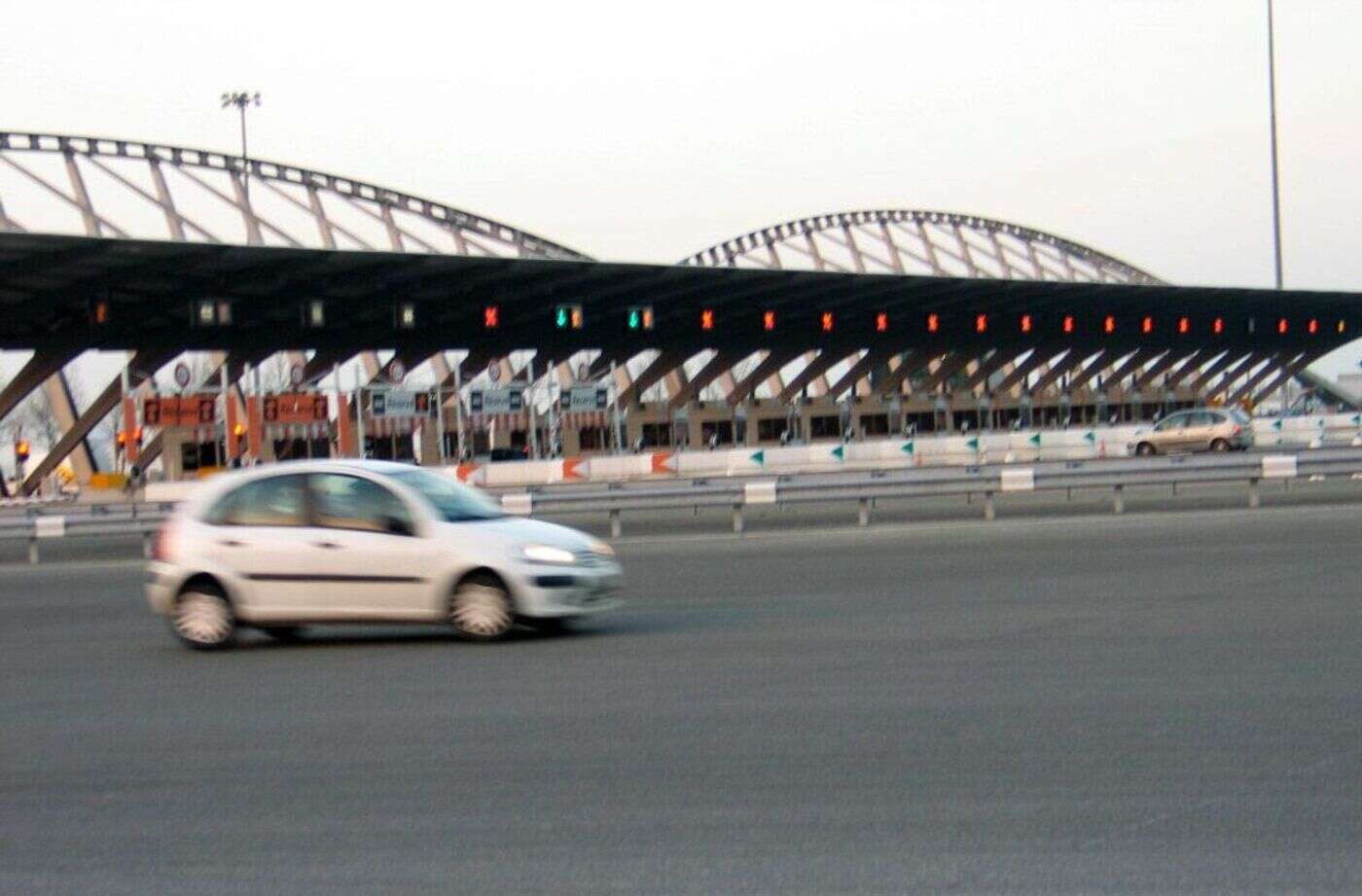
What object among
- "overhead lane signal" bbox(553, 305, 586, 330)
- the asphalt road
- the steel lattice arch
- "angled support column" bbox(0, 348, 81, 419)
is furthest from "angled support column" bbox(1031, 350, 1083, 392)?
the asphalt road

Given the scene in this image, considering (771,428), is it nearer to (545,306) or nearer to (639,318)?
(545,306)

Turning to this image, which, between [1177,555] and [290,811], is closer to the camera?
[290,811]

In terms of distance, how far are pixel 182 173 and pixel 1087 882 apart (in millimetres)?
49452

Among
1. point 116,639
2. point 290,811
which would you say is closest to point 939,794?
point 290,811

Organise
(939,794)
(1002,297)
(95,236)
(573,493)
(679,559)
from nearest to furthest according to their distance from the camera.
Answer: (939,794) < (679,559) < (573,493) < (95,236) < (1002,297)

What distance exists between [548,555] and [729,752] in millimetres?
5343

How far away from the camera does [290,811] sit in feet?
25.4

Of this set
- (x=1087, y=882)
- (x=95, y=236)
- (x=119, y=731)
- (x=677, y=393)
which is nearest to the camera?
(x=1087, y=882)

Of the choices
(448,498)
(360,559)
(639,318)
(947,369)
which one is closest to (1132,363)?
(947,369)

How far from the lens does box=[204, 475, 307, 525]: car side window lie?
1420 centimetres

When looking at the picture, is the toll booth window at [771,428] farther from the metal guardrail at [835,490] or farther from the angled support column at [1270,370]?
the metal guardrail at [835,490]

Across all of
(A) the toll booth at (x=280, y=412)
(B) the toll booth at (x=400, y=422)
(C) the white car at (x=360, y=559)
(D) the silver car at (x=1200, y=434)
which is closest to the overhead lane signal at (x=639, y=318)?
(B) the toll booth at (x=400, y=422)

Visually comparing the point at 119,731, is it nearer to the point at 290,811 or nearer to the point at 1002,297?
the point at 290,811

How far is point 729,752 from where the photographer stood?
28.9 feet
